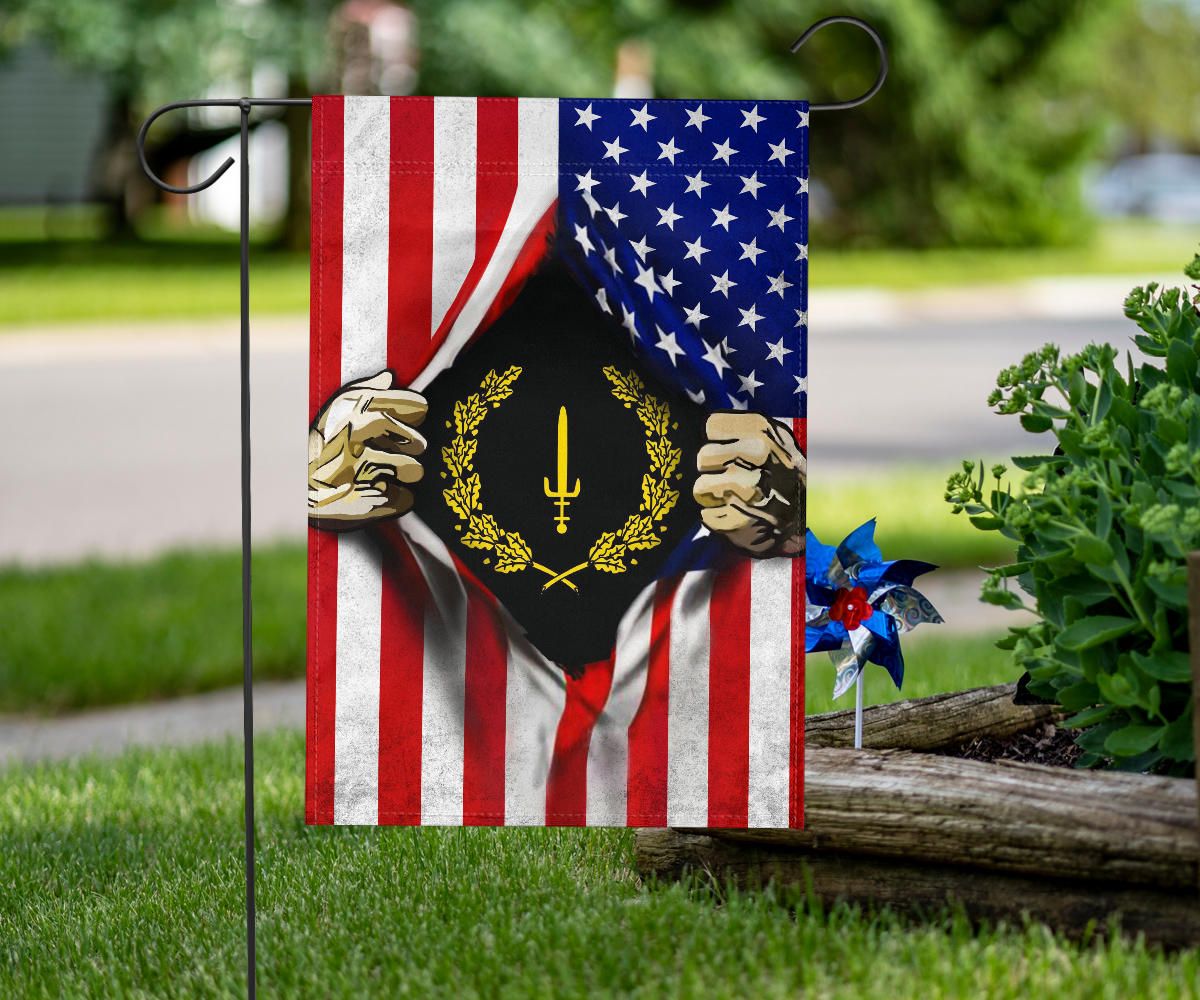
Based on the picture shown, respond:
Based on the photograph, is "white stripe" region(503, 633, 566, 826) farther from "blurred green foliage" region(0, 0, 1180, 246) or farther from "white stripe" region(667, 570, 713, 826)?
"blurred green foliage" region(0, 0, 1180, 246)

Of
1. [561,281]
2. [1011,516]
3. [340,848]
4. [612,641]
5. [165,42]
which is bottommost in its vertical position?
[340,848]

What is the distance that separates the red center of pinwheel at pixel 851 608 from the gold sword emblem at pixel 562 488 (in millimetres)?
718

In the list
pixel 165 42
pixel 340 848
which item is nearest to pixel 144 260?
pixel 165 42

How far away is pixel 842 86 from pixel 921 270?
14.1ft

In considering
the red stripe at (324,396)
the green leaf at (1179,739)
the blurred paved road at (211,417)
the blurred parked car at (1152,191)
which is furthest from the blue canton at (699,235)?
the blurred parked car at (1152,191)

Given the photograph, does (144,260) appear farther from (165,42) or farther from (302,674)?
(302,674)

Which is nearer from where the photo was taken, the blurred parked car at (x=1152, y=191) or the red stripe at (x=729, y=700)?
the red stripe at (x=729, y=700)

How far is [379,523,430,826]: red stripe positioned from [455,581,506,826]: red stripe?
0.28 feet

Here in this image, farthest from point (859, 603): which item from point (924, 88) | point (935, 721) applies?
point (924, 88)

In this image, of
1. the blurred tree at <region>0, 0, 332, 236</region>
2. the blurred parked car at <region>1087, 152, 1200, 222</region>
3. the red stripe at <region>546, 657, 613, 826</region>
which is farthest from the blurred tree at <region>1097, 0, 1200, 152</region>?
the red stripe at <region>546, 657, 613, 826</region>

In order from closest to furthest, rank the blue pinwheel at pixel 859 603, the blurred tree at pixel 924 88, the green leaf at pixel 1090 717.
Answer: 1. the green leaf at pixel 1090 717
2. the blue pinwheel at pixel 859 603
3. the blurred tree at pixel 924 88

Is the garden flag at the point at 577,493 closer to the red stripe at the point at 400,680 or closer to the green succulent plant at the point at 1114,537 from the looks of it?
the red stripe at the point at 400,680

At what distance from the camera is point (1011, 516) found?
10.5ft

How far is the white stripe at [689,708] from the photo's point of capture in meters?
3.02
